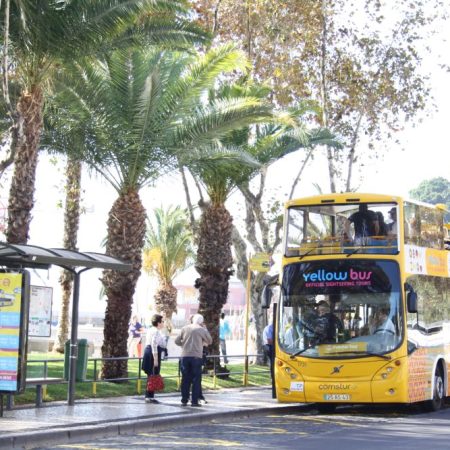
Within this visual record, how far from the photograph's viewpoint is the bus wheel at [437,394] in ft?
67.4

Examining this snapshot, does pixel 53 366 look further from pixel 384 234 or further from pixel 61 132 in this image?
pixel 384 234

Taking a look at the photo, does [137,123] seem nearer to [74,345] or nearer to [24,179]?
[24,179]

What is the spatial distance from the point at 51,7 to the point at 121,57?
3654 mm

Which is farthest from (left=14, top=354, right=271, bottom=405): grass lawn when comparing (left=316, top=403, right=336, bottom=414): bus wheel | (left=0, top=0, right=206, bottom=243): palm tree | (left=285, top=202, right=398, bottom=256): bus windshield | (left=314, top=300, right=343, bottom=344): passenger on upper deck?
(left=285, top=202, right=398, bottom=256): bus windshield

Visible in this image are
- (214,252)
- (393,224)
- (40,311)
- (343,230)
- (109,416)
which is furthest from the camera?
(214,252)

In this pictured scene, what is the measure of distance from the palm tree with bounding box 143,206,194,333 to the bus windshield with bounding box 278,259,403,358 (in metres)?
34.8

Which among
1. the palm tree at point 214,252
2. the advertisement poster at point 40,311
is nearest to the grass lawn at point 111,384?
the advertisement poster at point 40,311

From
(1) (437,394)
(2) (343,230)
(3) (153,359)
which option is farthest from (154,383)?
(1) (437,394)

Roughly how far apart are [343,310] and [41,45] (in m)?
7.36

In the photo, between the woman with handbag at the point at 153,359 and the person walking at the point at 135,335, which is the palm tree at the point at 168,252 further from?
the woman with handbag at the point at 153,359

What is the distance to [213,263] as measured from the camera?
89.5 ft

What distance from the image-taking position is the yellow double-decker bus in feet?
61.1

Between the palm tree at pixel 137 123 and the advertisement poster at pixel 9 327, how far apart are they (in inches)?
285

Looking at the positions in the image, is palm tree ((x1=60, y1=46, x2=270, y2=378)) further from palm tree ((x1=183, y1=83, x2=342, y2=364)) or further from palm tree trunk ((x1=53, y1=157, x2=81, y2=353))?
palm tree trunk ((x1=53, y1=157, x2=81, y2=353))
